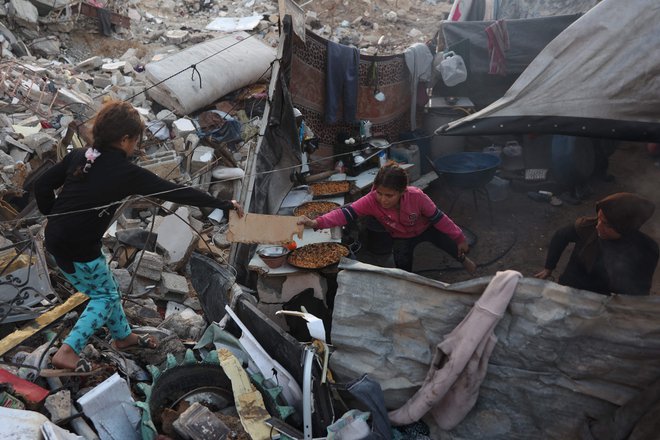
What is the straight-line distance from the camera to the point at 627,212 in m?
3.42

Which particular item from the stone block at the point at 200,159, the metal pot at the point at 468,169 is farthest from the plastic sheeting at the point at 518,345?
the stone block at the point at 200,159

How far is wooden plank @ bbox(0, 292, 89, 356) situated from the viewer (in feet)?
12.9

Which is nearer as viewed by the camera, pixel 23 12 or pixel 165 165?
pixel 165 165

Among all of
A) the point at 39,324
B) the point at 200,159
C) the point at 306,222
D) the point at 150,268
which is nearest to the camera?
the point at 39,324

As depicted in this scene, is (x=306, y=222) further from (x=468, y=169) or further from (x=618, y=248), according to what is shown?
(x=468, y=169)

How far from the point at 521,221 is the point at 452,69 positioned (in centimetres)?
285

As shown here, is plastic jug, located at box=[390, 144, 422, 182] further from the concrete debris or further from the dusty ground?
the concrete debris

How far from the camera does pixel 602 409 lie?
127 inches

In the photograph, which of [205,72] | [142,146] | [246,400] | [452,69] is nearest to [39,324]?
[246,400]

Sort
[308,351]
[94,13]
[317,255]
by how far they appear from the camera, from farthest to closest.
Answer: [94,13] → [317,255] → [308,351]

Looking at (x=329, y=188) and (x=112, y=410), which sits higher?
(x=112, y=410)

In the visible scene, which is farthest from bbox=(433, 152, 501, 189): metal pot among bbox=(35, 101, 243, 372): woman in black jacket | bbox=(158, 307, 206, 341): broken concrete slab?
bbox=(35, 101, 243, 372): woman in black jacket

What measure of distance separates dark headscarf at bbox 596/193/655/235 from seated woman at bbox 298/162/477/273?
1376 millimetres

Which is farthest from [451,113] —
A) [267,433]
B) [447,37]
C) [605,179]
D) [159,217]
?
[267,433]
